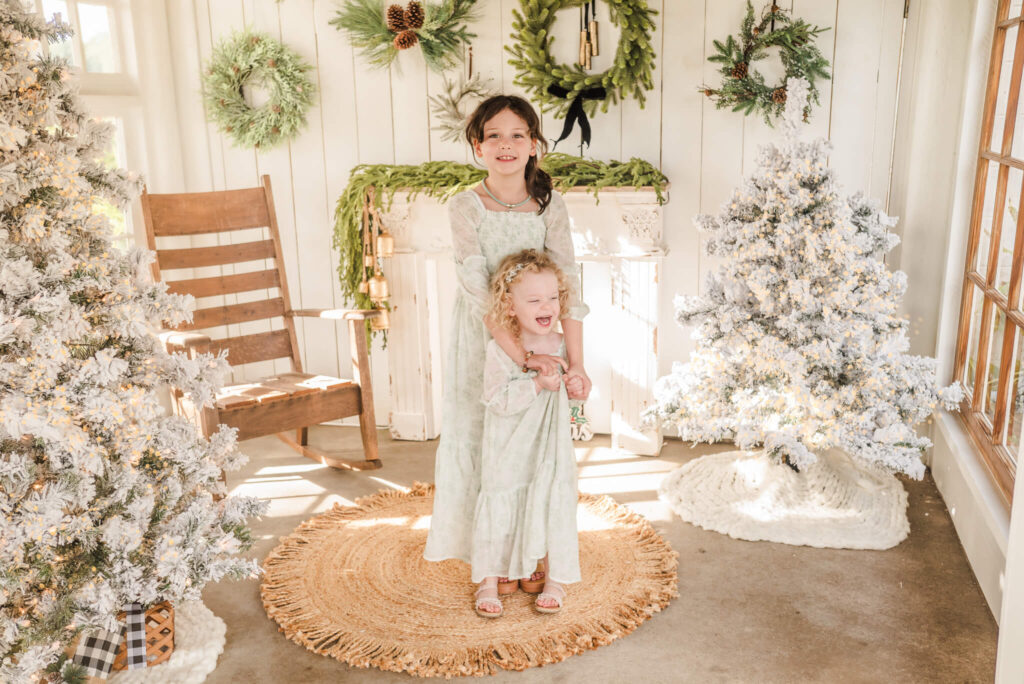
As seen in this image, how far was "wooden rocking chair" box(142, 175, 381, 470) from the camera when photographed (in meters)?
3.15

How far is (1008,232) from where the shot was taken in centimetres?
261

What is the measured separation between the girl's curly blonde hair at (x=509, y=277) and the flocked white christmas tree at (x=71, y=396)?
774 mm

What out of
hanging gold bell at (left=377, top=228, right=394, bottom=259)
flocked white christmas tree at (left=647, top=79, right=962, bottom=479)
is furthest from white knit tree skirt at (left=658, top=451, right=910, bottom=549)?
hanging gold bell at (left=377, top=228, right=394, bottom=259)

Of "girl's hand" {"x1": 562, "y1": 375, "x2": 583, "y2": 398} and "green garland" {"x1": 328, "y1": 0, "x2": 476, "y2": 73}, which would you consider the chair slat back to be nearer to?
"green garland" {"x1": 328, "y1": 0, "x2": 476, "y2": 73}

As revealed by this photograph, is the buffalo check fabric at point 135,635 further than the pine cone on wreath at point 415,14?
No

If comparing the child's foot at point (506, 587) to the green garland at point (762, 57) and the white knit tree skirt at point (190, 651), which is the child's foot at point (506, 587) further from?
the green garland at point (762, 57)

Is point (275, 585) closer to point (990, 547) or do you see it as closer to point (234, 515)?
point (234, 515)

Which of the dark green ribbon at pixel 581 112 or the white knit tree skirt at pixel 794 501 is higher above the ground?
the dark green ribbon at pixel 581 112

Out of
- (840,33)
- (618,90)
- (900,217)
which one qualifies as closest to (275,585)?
(618,90)

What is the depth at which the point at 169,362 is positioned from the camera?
213cm

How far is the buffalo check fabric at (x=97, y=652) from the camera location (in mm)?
2023

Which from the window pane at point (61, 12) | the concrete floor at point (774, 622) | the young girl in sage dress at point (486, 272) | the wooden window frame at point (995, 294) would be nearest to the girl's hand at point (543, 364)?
the young girl in sage dress at point (486, 272)

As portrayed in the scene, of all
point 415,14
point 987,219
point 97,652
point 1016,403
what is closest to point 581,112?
point 415,14

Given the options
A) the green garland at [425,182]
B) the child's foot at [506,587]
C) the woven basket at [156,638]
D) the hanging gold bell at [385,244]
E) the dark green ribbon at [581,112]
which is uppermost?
the dark green ribbon at [581,112]
